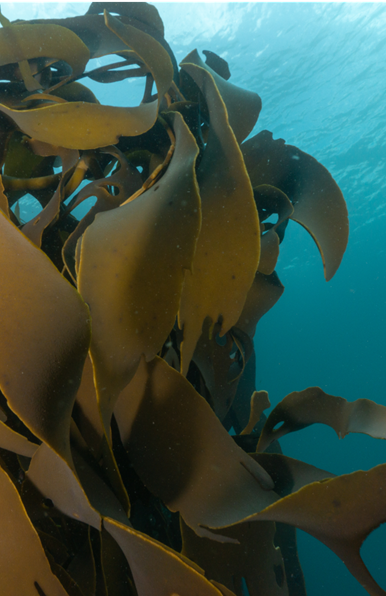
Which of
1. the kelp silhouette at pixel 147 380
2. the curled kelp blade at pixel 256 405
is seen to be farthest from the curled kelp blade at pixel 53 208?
the curled kelp blade at pixel 256 405

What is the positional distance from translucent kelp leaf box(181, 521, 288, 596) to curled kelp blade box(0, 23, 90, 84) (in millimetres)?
1004

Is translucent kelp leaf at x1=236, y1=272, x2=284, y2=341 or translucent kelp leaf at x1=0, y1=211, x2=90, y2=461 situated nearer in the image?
translucent kelp leaf at x1=0, y1=211, x2=90, y2=461

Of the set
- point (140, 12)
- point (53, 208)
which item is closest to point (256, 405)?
point (53, 208)

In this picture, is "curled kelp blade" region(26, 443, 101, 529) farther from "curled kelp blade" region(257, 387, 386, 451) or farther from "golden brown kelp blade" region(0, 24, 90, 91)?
"golden brown kelp blade" region(0, 24, 90, 91)

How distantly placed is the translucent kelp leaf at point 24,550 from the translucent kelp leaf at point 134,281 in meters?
0.15

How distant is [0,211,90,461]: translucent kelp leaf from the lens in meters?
0.36

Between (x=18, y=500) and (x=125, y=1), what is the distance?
1.14m

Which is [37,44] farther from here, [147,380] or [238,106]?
[147,380]

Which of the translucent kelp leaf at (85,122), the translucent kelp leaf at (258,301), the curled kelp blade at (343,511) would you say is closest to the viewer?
the curled kelp blade at (343,511)

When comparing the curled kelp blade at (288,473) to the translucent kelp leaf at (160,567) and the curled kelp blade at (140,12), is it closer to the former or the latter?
the translucent kelp leaf at (160,567)

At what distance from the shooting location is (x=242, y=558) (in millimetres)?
517

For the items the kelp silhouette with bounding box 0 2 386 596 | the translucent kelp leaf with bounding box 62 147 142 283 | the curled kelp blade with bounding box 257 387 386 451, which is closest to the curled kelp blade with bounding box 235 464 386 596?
the kelp silhouette with bounding box 0 2 386 596

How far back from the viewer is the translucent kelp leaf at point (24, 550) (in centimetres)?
40

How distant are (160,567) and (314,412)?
15.0 inches
